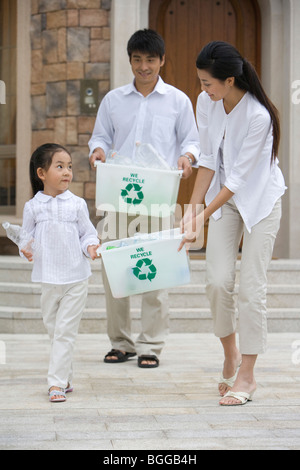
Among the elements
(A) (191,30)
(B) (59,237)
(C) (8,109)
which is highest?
(A) (191,30)

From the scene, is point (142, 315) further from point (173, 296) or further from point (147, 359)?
point (173, 296)

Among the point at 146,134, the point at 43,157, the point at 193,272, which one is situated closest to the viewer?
the point at 43,157

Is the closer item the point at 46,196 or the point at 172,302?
the point at 46,196

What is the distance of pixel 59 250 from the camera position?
4.33 m

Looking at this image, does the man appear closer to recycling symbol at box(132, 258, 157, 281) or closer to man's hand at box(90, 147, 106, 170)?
man's hand at box(90, 147, 106, 170)

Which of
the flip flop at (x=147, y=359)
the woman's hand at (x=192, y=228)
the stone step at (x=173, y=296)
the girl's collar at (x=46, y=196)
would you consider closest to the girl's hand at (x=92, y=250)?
the girl's collar at (x=46, y=196)

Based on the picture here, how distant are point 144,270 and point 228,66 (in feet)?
3.51

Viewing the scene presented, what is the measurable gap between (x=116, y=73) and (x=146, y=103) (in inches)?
120

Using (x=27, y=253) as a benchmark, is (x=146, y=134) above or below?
above

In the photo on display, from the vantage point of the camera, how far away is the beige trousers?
5223mm

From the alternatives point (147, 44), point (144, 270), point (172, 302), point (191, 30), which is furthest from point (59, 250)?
point (191, 30)

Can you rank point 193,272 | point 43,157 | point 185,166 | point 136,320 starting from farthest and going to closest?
1. point 193,272
2. point 136,320
3. point 185,166
4. point 43,157
